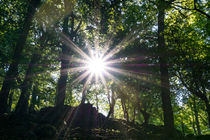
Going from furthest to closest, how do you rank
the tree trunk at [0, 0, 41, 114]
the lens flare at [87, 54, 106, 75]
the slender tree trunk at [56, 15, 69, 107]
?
the lens flare at [87, 54, 106, 75] < the slender tree trunk at [56, 15, 69, 107] < the tree trunk at [0, 0, 41, 114]

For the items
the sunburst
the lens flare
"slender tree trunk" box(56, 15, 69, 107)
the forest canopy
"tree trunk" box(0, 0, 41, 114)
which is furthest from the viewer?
the lens flare

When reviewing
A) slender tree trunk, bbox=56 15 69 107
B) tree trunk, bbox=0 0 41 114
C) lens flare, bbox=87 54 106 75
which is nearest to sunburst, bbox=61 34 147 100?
Result: lens flare, bbox=87 54 106 75

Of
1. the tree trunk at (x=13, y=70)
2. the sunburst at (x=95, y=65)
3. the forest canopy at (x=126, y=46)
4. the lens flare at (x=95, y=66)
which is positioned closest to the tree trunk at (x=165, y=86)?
the forest canopy at (x=126, y=46)

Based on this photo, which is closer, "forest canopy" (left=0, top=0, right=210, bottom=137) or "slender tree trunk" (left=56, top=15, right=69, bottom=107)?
"forest canopy" (left=0, top=0, right=210, bottom=137)

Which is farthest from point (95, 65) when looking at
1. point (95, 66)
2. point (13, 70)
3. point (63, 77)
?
point (13, 70)

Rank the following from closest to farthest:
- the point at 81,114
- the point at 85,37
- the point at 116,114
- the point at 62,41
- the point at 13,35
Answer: the point at 13,35, the point at 62,41, the point at 81,114, the point at 85,37, the point at 116,114

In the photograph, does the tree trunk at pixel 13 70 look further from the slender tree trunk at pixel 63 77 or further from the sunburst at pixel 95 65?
the sunburst at pixel 95 65

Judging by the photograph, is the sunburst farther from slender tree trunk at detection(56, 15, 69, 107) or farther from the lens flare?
slender tree trunk at detection(56, 15, 69, 107)

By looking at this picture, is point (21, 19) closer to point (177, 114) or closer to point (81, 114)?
point (81, 114)

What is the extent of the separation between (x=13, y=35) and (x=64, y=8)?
5499 millimetres

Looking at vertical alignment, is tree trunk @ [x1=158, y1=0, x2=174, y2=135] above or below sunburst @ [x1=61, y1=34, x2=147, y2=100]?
below

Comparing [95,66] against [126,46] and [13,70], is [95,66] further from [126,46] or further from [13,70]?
[13,70]

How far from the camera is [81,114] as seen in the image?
A: 1739cm

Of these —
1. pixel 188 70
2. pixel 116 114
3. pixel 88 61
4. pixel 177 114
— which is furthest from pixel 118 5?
pixel 116 114
